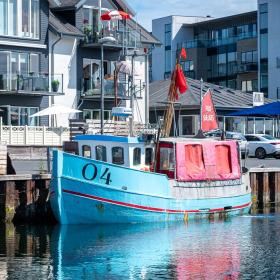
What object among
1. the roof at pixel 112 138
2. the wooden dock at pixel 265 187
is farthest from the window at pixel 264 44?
the roof at pixel 112 138

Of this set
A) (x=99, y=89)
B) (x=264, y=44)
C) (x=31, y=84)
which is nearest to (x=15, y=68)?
(x=31, y=84)

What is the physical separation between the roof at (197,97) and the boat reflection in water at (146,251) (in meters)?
31.4

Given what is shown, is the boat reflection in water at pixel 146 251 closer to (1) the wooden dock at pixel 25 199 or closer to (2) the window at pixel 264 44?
(1) the wooden dock at pixel 25 199

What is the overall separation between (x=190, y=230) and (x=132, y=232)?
85.0 inches

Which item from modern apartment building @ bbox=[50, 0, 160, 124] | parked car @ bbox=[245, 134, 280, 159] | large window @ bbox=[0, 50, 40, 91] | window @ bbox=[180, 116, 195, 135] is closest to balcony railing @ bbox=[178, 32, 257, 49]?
window @ bbox=[180, 116, 195, 135]

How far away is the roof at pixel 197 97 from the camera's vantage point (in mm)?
64688

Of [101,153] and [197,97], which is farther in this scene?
[197,97]

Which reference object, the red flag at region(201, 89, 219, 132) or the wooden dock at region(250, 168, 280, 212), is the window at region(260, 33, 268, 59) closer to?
the wooden dock at region(250, 168, 280, 212)

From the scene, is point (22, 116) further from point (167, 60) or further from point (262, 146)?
point (167, 60)

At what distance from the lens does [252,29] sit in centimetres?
9219

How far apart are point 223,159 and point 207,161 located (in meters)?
1.20

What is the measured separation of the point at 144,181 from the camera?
31.7 m

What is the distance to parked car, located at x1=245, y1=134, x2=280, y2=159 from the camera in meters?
54.0

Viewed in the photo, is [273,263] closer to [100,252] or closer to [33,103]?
[100,252]
